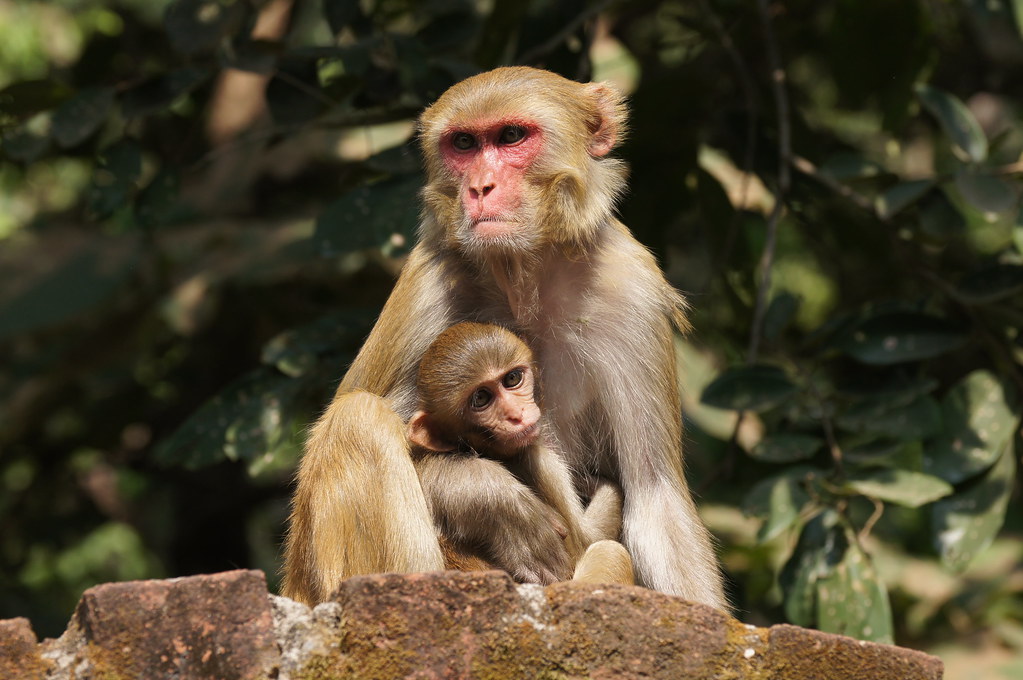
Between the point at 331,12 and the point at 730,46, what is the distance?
2.39m

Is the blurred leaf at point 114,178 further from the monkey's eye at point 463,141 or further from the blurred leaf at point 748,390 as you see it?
the blurred leaf at point 748,390

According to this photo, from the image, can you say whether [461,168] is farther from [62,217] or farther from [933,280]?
[62,217]

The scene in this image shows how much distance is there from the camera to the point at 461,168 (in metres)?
Answer: 4.95

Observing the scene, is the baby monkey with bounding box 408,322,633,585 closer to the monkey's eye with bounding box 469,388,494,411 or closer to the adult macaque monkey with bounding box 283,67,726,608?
the monkey's eye with bounding box 469,388,494,411

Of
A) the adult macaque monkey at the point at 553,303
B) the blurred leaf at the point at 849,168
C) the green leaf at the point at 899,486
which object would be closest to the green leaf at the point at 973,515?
the green leaf at the point at 899,486

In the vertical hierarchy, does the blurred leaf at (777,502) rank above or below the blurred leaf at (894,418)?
below

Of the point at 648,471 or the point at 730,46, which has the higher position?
the point at 730,46

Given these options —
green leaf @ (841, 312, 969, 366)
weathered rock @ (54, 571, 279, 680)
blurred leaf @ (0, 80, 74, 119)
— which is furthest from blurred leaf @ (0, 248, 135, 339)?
weathered rock @ (54, 571, 279, 680)

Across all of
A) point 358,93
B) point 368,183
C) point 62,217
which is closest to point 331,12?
point 358,93

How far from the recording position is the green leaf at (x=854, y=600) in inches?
233

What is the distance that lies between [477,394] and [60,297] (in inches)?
244

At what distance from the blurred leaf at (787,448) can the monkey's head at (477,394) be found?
204 centimetres

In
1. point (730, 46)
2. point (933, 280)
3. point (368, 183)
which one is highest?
point (730, 46)

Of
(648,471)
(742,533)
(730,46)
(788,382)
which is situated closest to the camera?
(648,471)
